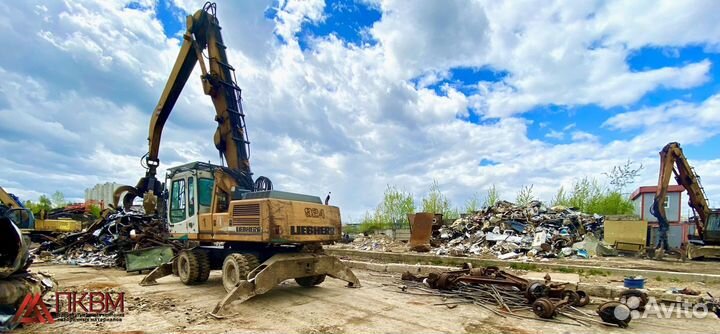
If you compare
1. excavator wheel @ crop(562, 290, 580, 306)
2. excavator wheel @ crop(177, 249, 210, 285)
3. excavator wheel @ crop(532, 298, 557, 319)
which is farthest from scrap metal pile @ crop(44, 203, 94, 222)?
excavator wheel @ crop(562, 290, 580, 306)

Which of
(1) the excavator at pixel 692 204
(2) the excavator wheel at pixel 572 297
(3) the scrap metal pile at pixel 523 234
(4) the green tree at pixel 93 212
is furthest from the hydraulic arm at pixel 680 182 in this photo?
(4) the green tree at pixel 93 212

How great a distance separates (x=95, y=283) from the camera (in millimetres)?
8375

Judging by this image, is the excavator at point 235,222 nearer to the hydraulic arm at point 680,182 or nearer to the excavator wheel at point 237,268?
the excavator wheel at point 237,268

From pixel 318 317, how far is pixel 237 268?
185 cm

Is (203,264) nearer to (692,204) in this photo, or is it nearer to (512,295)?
(512,295)

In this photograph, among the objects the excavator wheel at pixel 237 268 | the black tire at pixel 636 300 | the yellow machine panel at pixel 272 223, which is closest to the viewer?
the black tire at pixel 636 300

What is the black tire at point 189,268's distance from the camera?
7.77 metres

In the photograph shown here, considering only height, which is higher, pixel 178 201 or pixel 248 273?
pixel 178 201

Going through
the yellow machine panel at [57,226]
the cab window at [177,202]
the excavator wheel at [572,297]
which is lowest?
the excavator wheel at [572,297]

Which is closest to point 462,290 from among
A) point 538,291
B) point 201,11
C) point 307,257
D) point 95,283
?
point 538,291

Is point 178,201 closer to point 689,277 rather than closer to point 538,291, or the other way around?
point 538,291

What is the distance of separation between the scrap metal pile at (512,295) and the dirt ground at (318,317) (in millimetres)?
186

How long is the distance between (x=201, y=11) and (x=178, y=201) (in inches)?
260

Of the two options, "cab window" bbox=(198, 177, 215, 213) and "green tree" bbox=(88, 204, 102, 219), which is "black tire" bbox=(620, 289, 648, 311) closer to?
"cab window" bbox=(198, 177, 215, 213)
